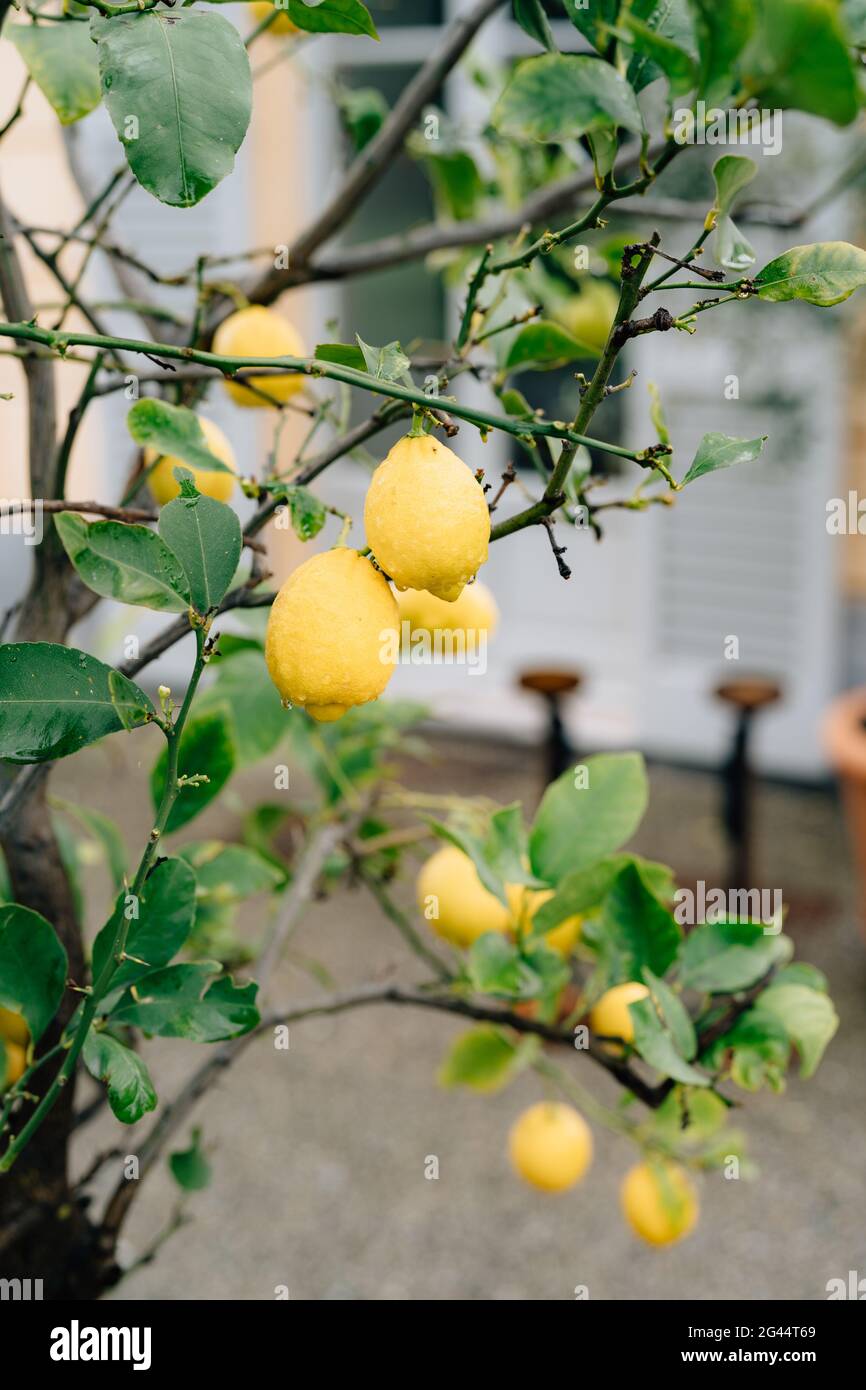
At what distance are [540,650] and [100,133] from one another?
79.4 inches

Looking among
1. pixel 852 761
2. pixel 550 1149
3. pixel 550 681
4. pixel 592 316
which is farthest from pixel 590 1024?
pixel 550 681

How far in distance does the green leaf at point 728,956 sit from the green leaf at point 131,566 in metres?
0.36

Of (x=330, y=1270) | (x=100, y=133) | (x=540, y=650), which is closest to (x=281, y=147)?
(x=100, y=133)

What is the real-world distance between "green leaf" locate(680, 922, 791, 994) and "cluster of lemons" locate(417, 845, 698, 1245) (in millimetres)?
31

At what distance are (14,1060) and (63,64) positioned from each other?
51 cm

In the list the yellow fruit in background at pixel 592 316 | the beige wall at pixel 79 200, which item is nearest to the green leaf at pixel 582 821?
the yellow fruit in background at pixel 592 316

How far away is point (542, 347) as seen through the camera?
70cm

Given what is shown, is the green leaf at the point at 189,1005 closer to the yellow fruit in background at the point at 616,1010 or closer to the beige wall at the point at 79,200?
the yellow fruit in background at the point at 616,1010

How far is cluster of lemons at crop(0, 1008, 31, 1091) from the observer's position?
0.69m

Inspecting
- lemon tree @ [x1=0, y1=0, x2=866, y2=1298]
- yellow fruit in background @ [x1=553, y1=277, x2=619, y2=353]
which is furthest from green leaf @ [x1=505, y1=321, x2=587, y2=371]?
yellow fruit in background @ [x1=553, y1=277, x2=619, y2=353]

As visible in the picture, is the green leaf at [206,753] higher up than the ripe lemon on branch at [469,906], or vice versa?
the green leaf at [206,753]

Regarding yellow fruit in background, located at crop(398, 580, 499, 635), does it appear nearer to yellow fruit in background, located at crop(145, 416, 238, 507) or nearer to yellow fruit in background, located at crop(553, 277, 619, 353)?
yellow fruit in background, located at crop(145, 416, 238, 507)

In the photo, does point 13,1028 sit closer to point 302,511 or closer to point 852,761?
point 302,511

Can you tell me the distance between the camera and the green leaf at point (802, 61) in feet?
1.18
